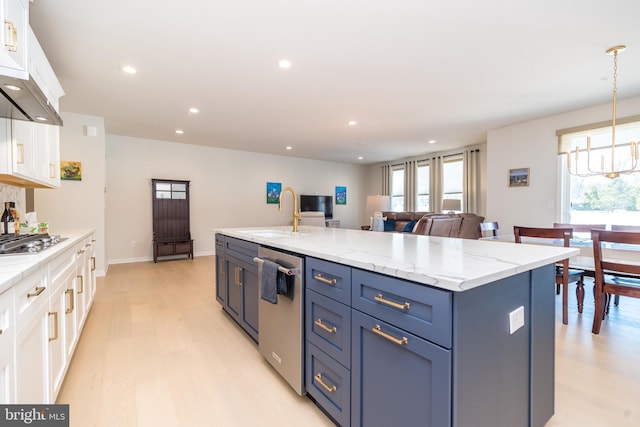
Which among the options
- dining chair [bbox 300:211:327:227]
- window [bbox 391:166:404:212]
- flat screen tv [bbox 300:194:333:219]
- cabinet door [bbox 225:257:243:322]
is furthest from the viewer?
window [bbox 391:166:404:212]

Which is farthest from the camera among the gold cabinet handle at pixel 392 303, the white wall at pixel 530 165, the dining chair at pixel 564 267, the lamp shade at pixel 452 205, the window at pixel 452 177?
the window at pixel 452 177

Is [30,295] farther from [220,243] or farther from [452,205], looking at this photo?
[452,205]

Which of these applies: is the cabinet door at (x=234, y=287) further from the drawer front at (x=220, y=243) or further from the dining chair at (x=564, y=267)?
the dining chair at (x=564, y=267)

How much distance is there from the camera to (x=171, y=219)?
6.18m

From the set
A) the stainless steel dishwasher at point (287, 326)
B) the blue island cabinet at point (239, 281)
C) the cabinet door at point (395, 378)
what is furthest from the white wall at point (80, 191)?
the cabinet door at point (395, 378)

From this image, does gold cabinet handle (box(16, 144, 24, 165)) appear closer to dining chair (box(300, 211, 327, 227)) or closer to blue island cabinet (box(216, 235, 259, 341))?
blue island cabinet (box(216, 235, 259, 341))

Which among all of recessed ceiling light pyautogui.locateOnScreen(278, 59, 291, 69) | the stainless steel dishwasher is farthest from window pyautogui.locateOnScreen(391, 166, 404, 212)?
the stainless steel dishwasher

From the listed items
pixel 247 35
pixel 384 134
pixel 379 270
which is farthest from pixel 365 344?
pixel 384 134

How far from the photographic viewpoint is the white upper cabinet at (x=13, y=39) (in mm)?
1362

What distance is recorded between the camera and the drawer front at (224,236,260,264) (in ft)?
7.36

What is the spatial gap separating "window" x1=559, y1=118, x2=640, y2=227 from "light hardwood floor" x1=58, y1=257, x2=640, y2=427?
1645mm

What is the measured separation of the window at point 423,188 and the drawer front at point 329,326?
6.98 m

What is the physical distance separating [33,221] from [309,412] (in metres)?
3.06

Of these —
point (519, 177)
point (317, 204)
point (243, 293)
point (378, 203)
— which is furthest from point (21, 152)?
point (317, 204)
